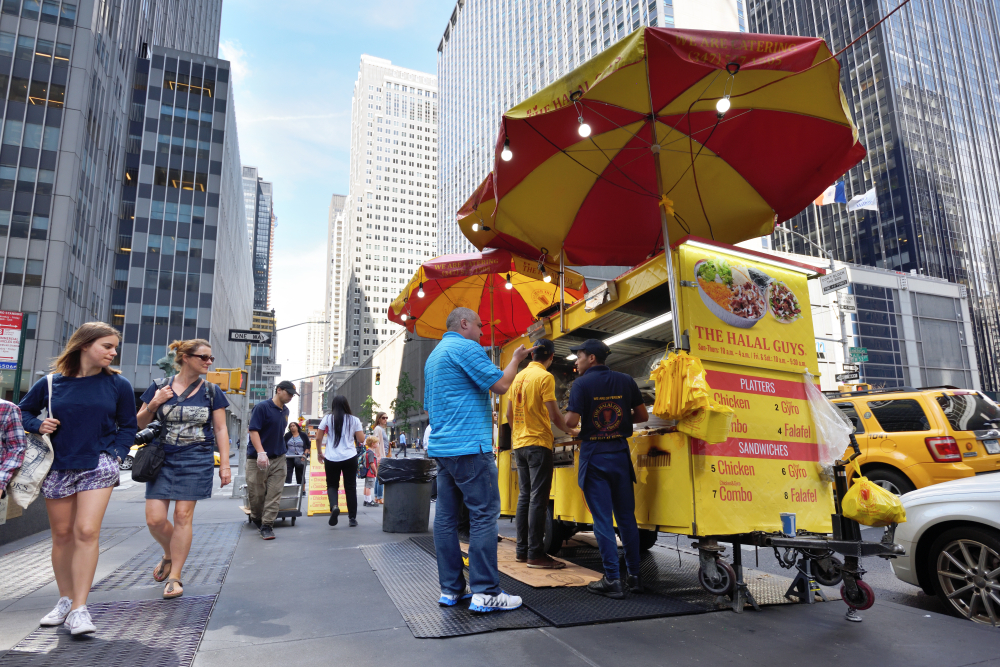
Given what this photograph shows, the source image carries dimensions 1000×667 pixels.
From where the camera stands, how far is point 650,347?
20.7 ft

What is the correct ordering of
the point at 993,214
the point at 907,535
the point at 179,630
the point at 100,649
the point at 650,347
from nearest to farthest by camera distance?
the point at 100,649 < the point at 179,630 < the point at 907,535 < the point at 650,347 < the point at 993,214

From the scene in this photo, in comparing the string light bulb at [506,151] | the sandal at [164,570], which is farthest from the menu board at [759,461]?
the sandal at [164,570]

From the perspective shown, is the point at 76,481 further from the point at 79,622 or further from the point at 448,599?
the point at 448,599

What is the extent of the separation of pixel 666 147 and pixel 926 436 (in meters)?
5.51

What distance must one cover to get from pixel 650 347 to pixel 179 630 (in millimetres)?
4870

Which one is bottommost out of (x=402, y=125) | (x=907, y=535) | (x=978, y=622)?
(x=978, y=622)

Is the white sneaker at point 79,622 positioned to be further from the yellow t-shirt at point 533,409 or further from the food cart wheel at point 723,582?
the food cart wheel at point 723,582

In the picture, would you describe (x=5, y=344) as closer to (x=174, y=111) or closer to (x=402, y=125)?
(x=174, y=111)

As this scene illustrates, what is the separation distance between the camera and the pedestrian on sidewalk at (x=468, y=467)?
381 cm

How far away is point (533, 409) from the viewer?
17.8 feet

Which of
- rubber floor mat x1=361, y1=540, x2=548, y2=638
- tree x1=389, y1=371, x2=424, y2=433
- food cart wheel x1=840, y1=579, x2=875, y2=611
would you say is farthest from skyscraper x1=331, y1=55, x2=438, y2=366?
food cart wheel x1=840, y1=579, x2=875, y2=611

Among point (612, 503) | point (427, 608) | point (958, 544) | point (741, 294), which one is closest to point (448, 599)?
point (427, 608)

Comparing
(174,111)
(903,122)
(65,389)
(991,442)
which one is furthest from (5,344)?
(903,122)

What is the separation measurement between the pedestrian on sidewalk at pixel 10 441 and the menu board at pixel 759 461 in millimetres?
4274
